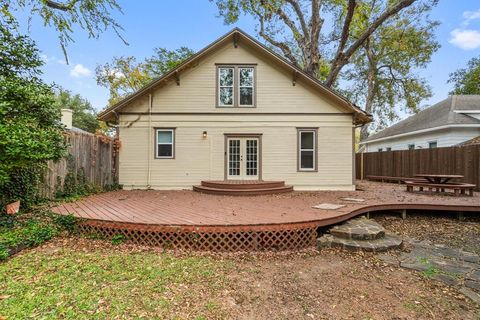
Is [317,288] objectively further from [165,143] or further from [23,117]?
[165,143]

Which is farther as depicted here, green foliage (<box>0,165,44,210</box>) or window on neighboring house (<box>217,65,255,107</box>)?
window on neighboring house (<box>217,65,255,107</box>)

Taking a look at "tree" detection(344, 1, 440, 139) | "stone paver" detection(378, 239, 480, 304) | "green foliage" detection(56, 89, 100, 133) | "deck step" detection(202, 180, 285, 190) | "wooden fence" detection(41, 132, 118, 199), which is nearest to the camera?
"stone paver" detection(378, 239, 480, 304)

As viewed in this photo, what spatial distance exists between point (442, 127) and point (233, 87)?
1180cm

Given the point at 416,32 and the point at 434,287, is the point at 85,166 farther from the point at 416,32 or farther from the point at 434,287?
the point at 416,32

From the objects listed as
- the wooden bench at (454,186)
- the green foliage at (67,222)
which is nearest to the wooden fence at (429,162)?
the wooden bench at (454,186)

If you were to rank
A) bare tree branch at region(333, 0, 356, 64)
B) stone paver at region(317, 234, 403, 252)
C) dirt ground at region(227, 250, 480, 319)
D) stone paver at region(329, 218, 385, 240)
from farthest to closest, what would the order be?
bare tree branch at region(333, 0, 356, 64) < stone paver at region(329, 218, 385, 240) < stone paver at region(317, 234, 403, 252) < dirt ground at region(227, 250, 480, 319)

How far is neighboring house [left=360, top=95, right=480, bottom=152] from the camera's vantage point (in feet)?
43.8

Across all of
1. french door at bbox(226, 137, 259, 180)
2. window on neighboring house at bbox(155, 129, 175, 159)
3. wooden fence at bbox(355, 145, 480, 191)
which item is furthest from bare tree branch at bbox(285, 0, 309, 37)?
window on neighboring house at bbox(155, 129, 175, 159)

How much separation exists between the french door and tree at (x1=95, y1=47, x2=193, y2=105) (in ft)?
46.6

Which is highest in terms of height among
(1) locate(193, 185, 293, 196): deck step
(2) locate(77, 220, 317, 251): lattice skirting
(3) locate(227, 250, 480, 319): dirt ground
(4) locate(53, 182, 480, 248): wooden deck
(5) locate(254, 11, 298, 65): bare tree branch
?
(5) locate(254, 11, 298, 65): bare tree branch

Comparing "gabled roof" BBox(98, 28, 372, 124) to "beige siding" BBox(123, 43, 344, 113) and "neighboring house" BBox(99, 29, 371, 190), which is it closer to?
"neighboring house" BBox(99, 29, 371, 190)

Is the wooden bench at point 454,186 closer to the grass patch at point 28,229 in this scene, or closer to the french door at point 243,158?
the french door at point 243,158

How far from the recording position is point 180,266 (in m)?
3.85

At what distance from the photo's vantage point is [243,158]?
1032 centimetres
